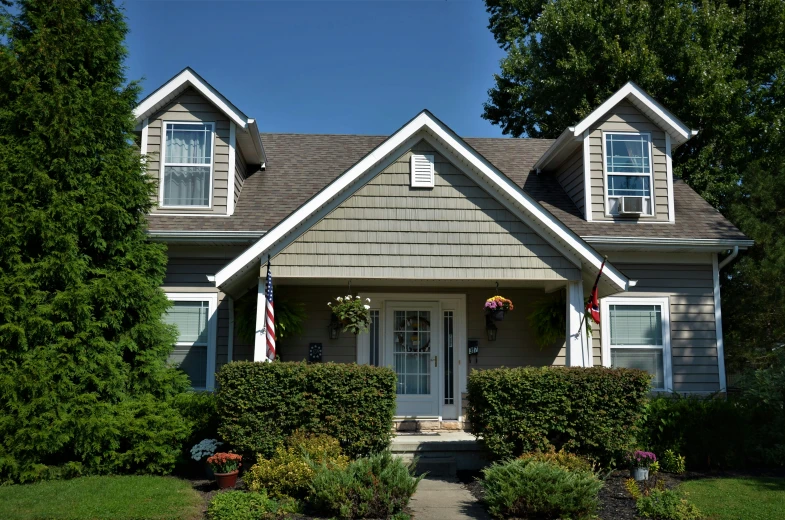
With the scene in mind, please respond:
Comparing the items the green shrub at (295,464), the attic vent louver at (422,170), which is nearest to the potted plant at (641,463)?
the green shrub at (295,464)

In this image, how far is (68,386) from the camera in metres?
8.57

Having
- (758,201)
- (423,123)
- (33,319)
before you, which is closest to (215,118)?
(423,123)

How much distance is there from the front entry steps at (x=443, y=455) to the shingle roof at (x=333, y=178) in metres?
4.41

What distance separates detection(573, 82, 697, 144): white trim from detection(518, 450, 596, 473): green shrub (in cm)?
636

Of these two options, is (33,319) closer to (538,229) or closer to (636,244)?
(538,229)

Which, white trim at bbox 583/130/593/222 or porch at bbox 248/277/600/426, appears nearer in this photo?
porch at bbox 248/277/600/426

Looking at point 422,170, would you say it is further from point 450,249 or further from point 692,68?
point 692,68

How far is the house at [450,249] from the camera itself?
1007 centimetres

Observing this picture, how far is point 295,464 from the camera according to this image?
7.94 m

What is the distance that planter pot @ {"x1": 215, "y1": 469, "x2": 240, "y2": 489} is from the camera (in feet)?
27.2

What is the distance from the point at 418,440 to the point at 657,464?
3336 millimetres

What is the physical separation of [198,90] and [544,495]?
8928 millimetres

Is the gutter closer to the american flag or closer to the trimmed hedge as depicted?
the american flag

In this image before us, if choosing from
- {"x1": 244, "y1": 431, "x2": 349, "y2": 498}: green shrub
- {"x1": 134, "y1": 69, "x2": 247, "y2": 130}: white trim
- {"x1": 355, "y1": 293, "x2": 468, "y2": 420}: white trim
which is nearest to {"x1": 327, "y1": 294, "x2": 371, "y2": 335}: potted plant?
{"x1": 355, "y1": 293, "x2": 468, "y2": 420}: white trim
